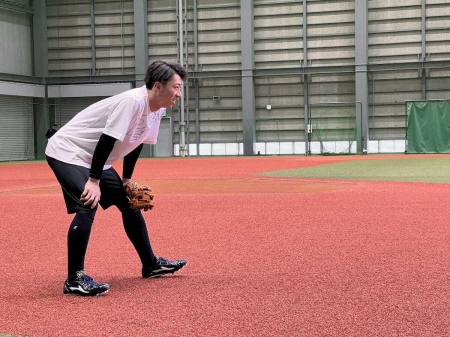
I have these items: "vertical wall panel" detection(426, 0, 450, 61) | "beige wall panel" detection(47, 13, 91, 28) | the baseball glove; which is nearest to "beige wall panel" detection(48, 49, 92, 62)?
"beige wall panel" detection(47, 13, 91, 28)

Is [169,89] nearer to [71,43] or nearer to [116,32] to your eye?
[116,32]

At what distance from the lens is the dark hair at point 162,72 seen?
5.06 m

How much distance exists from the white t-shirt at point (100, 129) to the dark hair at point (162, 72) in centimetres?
9

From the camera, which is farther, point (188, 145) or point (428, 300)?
point (188, 145)

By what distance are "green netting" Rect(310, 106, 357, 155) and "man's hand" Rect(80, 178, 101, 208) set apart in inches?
1521

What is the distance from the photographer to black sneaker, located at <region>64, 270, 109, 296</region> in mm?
5168

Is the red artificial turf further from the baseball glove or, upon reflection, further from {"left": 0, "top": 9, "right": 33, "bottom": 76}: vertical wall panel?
{"left": 0, "top": 9, "right": 33, "bottom": 76}: vertical wall panel

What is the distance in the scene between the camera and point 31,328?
14.1ft

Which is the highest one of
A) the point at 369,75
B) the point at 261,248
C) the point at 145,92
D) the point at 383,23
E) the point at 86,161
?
A: the point at 383,23

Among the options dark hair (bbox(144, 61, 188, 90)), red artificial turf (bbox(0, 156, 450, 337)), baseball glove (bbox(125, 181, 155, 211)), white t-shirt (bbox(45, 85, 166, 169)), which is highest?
dark hair (bbox(144, 61, 188, 90))

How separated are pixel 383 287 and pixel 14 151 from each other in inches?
1678

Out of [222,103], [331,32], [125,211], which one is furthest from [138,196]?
[222,103]

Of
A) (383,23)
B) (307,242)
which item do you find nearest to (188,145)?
(383,23)

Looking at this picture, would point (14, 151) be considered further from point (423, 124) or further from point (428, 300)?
point (428, 300)
